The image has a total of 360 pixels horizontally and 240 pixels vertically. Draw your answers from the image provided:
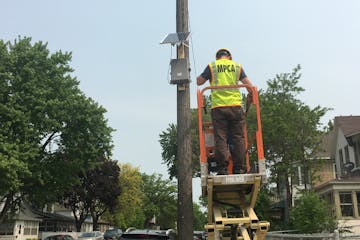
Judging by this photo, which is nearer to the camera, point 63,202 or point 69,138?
point 69,138

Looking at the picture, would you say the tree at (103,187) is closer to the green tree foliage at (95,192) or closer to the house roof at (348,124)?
the green tree foliage at (95,192)

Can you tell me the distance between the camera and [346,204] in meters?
26.3

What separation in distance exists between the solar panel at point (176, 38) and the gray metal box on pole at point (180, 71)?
1.07 ft

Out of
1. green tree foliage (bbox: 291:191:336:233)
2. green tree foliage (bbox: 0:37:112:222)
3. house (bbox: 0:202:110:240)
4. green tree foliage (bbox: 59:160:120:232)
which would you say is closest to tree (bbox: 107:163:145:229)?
green tree foliage (bbox: 59:160:120:232)

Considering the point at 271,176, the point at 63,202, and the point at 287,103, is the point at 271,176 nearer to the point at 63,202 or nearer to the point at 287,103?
the point at 287,103

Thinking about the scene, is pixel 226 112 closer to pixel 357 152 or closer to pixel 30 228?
pixel 357 152

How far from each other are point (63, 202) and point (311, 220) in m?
44.1

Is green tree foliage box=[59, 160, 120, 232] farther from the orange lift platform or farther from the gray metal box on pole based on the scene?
the orange lift platform

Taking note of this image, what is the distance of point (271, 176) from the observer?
28.2 metres

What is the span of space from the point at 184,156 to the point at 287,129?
2119cm

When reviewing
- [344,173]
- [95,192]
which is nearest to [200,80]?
[344,173]

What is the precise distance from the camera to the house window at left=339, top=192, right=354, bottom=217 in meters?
26.4

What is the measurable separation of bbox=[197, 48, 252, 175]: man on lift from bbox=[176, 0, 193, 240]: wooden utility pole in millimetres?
673

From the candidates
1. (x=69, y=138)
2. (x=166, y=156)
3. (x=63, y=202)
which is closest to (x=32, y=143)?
(x=69, y=138)
